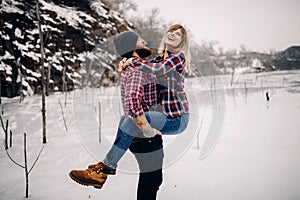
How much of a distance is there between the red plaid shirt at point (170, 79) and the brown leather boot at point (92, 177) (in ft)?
1.33

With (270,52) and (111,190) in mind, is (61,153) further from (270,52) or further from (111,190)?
(270,52)

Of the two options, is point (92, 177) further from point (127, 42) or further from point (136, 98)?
point (127, 42)

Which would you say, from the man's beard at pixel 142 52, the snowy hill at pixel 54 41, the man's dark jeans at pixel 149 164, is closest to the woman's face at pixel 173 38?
the man's beard at pixel 142 52

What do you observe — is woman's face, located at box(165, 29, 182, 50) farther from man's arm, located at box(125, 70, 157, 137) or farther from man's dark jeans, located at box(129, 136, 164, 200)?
man's dark jeans, located at box(129, 136, 164, 200)

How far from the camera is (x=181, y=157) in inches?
95.3

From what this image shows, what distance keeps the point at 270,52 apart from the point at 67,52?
272 inches

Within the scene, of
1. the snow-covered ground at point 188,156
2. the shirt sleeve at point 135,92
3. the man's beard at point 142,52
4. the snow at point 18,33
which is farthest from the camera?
the snow at point 18,33

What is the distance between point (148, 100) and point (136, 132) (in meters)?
0.14

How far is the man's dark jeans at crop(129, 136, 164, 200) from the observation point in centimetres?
105

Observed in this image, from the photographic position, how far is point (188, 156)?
8.11ft

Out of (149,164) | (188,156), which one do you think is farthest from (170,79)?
(188,156)

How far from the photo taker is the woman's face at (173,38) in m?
1.04

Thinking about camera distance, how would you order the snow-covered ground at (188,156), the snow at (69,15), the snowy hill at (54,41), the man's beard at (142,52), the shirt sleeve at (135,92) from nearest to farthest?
the shirt sleeve at (135,92), the man's beard at (142,52), the snow-covered ground at (188,156), the snowy hill at (54,41), the snow at (69,15)

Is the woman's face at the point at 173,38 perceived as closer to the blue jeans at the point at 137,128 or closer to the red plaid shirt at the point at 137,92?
the red plaid shirt at the point at 137,92
